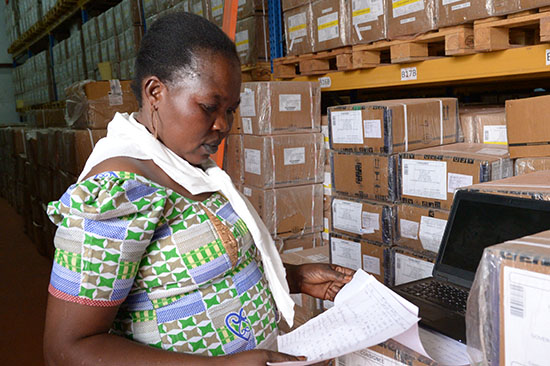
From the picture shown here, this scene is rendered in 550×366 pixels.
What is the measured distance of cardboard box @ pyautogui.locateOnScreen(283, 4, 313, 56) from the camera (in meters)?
3.45

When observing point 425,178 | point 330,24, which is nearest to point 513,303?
point 425,178

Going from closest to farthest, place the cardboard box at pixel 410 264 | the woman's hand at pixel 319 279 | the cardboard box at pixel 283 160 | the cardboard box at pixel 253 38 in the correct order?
1. the woman's hand at pixel 319 279
2. the cardboard box at pixel 410 264
3. the cardboard box at pixel 283 160
4. the cardboard box at pixel 253 38

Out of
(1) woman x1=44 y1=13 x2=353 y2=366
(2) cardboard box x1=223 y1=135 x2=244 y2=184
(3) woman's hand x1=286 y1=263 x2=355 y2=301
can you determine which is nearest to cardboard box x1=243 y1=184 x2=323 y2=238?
(2) cardboard box x1=223 y1=135 x2=244 y2=184

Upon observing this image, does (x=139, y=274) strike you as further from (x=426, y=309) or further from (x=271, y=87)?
(x=271, y=87)

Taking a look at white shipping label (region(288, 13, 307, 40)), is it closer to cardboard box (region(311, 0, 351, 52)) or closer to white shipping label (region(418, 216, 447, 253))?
cardboard box (region(311, 0, 351, 52))

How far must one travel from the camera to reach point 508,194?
1.23 meters

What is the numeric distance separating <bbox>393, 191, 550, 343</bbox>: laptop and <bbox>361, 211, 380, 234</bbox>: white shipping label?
1183 mm

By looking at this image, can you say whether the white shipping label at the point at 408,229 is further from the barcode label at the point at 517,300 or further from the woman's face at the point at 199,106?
the barcode label at the point at 517,300

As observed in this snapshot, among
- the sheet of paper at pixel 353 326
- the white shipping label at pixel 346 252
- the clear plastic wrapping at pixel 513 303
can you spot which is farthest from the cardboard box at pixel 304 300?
the clear plastic wrapping at pixel 513 303

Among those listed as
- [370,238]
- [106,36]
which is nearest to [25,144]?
[106,36]

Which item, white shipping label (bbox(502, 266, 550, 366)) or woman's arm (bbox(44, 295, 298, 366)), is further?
woman's arm (bbox(44, 295, 298, 366))

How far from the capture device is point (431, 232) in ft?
7.73

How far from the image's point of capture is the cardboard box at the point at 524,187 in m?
1.16

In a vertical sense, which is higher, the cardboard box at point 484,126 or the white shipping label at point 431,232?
the cardboard box at point 484,126
